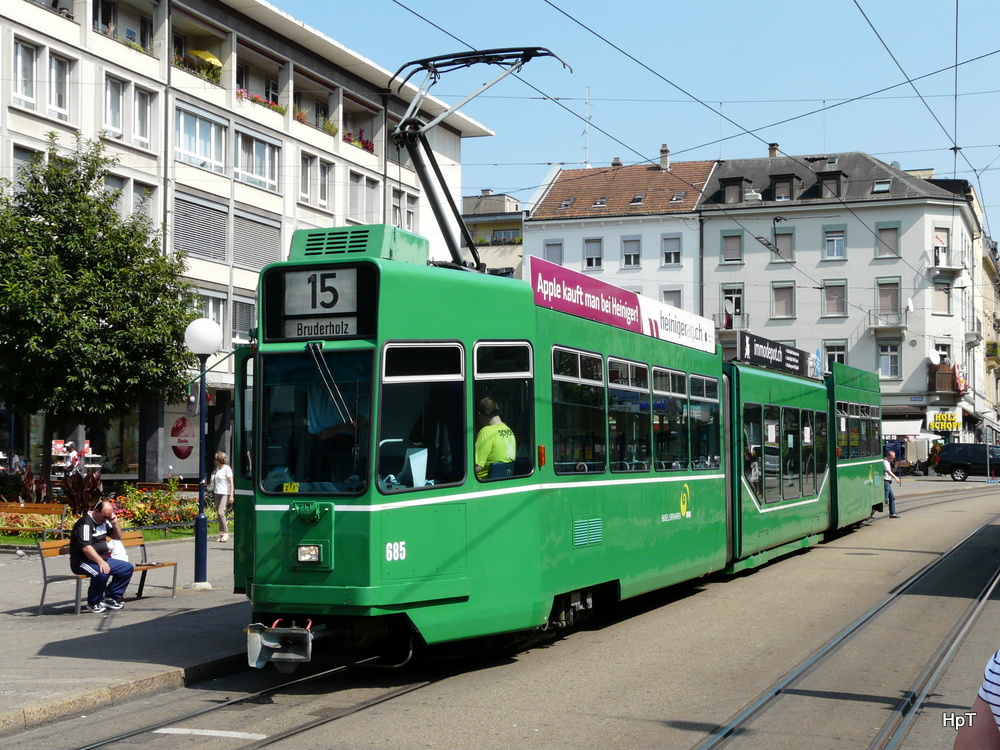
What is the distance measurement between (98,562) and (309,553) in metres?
4.85

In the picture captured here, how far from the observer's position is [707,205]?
6166 cm

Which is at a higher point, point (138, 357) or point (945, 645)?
point (138, 357)

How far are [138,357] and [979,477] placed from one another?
43607 mm

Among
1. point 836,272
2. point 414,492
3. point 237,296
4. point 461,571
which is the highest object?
point 836,272

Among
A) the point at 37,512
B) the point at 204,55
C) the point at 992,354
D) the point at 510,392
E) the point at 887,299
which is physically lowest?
the point at 37,512

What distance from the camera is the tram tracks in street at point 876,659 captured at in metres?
6.91

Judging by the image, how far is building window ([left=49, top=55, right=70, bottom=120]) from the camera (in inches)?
1218

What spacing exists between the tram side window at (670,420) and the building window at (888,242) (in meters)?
49.9

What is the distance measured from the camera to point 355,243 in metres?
8.59

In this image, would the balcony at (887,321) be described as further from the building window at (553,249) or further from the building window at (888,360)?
the building window at (553,249)

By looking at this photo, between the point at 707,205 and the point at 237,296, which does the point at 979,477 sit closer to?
the point at 707,205

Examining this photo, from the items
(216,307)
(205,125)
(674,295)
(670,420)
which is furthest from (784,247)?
(670,420)

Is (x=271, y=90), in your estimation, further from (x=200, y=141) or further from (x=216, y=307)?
(x=216, y=307)

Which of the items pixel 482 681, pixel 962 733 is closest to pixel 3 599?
pixel 482 681
